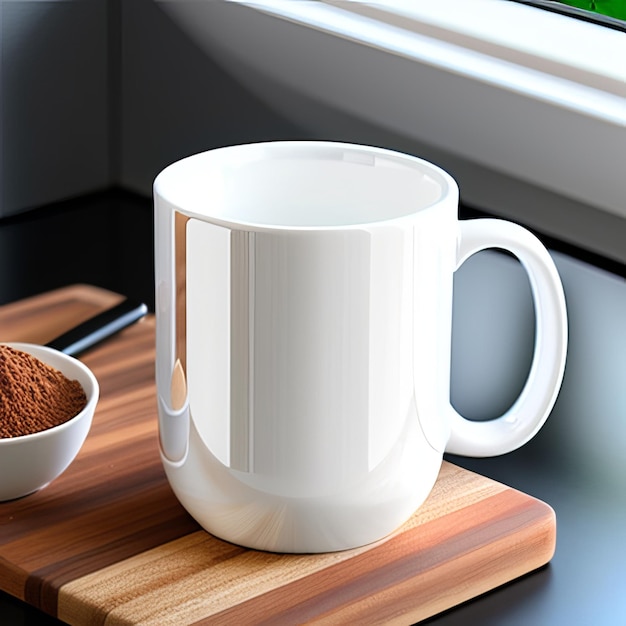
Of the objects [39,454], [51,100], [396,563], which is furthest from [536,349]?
[51,100]

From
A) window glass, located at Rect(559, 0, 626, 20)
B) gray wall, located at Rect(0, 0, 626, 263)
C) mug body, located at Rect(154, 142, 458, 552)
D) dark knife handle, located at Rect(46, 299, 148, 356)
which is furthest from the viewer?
gray wall, located at Rect(0, 0, 626, 263)

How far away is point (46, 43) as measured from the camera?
113cm

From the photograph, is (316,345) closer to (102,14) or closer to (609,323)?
(609,323)

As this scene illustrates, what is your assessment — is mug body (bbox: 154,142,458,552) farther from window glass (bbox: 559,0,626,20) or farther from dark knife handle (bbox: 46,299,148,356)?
window glass (bbox: 559,0,626,20)

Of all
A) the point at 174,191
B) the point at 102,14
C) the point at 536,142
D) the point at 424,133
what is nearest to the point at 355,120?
the point at 424,133

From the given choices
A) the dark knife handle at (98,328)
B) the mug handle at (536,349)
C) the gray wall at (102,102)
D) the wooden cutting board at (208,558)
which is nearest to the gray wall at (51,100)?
the gray wall at (102,102)

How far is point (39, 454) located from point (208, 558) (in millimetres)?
92

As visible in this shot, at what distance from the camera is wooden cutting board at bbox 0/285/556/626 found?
0.47m

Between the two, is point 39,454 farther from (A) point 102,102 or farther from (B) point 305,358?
(A) point 102,102

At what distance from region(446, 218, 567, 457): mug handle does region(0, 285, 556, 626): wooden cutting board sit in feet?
0.12

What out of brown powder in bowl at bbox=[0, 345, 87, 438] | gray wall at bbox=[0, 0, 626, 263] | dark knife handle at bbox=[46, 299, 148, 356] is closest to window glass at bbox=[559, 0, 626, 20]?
gray wall at bbox=[0, 0, 626, 263]

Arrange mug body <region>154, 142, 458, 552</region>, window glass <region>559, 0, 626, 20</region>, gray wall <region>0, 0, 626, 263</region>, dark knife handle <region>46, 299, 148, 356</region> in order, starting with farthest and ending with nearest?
gray wall <region>0, 0, 626, 263</region>, window glass <region>559, 0, 626, 20</region>, dark knife handle <region>46, 299, 148, 356</region>, mug body <region>154, 142, 458, 552</region>

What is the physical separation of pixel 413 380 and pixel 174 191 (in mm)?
125

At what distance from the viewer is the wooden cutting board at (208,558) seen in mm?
469
